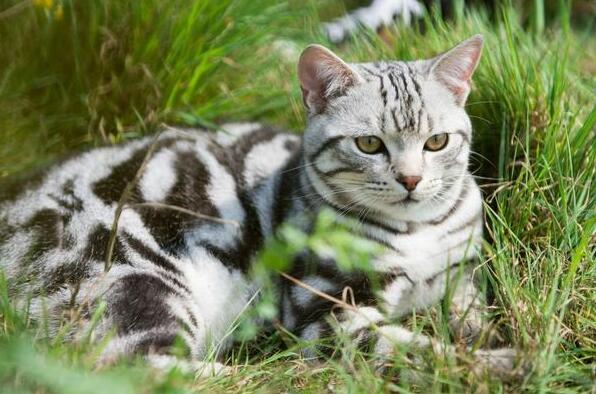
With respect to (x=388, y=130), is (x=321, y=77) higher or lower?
higher

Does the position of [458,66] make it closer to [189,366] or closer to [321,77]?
[321,77]

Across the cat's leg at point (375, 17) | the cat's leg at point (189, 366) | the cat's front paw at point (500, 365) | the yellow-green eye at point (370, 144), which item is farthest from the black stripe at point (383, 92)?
the cat's leg at point (375, 17)

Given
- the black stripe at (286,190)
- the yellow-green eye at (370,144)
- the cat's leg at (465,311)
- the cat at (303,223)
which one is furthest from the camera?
the black stripe at (286,190)

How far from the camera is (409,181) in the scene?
7.80 feet

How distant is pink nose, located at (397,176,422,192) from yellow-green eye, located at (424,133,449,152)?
15cm

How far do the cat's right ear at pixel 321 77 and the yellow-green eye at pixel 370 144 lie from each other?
0.21 metres

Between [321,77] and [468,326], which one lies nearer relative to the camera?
[468,326]

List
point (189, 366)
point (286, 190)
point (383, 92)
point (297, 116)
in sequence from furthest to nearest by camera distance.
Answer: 1. point (297, 116)
2. point (286, 190)
3. point (383, 92)
4. point (189, 366)

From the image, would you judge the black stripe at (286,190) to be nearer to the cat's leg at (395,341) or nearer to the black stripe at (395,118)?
the black stripe at (395,118)

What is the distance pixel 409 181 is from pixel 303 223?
43cm

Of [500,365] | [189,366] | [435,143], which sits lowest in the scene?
[500,365]

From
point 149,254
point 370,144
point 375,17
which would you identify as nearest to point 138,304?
point 149,254

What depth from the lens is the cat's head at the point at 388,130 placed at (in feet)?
7.98

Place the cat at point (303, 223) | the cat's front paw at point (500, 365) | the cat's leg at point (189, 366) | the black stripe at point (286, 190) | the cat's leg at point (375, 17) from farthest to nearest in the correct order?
the cat's leg at point (375, 17)
the black stripe at point (286, 190)
the cat at point (303, 223)
the cat's leg at point (189, 366)
the cat's front paw at point (500, 365)
